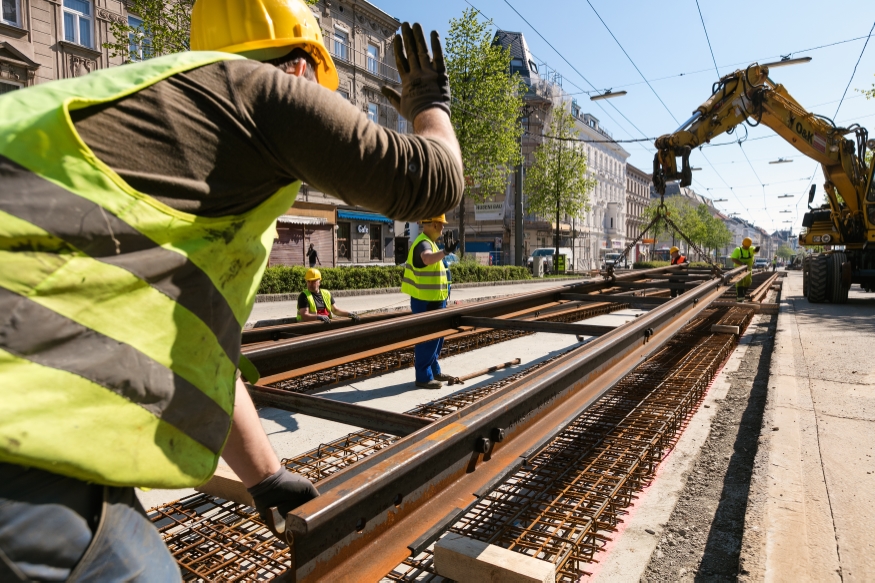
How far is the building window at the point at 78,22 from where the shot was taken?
18.1 metres

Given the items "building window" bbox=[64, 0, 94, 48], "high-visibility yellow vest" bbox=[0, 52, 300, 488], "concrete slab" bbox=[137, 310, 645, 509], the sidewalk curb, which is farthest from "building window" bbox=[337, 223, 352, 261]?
"high-visibility yellow vest" bbox=[0, 52, 300, 488]

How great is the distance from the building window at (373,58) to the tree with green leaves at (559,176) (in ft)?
37.2

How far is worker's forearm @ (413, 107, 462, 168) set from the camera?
4.33ft

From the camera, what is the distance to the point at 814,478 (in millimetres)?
2922

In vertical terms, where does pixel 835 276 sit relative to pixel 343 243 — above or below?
below

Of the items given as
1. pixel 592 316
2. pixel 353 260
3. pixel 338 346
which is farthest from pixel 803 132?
pixel 353 260

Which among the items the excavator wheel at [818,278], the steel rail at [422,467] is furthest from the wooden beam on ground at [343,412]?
the excavator wheel at [818,278]

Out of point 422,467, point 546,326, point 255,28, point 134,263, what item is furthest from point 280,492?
point 546,326

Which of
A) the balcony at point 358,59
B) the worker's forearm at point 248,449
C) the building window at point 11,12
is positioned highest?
Result: the balcony at point 358,59

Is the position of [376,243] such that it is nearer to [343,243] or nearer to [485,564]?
A: [343,243]

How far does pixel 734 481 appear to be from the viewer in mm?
3289

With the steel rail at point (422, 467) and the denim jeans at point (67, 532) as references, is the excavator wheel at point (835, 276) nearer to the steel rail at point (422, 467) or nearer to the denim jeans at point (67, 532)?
the steel rail at point (422, 467)

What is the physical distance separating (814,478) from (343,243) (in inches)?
1193

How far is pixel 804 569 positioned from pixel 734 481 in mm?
1235
